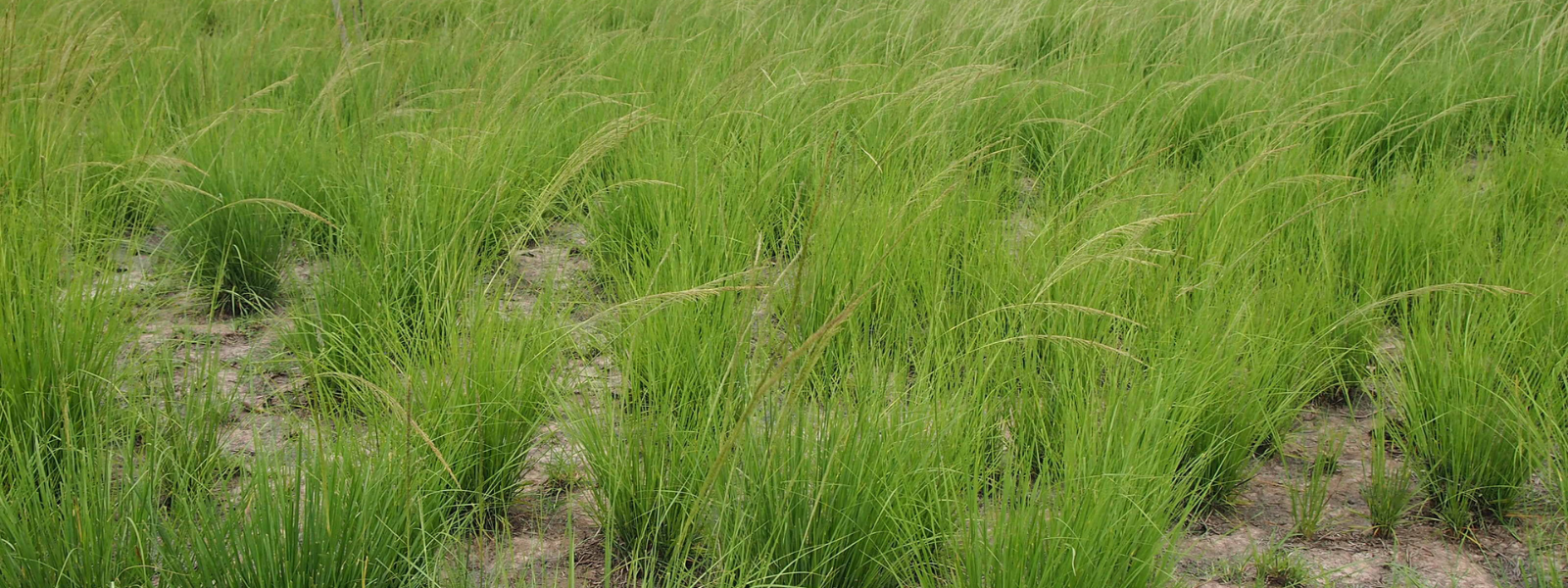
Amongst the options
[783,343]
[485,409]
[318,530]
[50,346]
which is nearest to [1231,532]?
[783,343]

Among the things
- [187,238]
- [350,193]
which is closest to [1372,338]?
[350,193]

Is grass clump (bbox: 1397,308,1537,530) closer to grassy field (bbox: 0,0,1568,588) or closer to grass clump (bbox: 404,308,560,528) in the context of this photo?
grassy field (bbox: 0,0,1568,588)

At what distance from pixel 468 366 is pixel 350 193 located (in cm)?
101

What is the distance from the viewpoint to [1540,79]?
3764 mm

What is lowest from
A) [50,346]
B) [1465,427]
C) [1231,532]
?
[1231,532]

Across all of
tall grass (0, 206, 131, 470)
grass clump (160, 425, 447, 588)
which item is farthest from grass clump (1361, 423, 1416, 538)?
tall grass (0, 206, 131, 470)

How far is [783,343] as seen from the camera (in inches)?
73.6

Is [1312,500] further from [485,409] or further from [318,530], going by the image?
[318,530]

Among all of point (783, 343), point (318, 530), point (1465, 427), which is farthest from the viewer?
point (1465, 427)

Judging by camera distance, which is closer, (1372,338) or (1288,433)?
(1288,433)

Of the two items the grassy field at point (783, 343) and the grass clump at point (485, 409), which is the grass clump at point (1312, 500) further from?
the grass clump at point (485, 409)

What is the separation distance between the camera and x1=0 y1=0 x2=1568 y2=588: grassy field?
163 centimetres

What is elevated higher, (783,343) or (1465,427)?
(783,343)

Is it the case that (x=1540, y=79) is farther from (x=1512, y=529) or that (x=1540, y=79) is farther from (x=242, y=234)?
(x=242, y=234)
